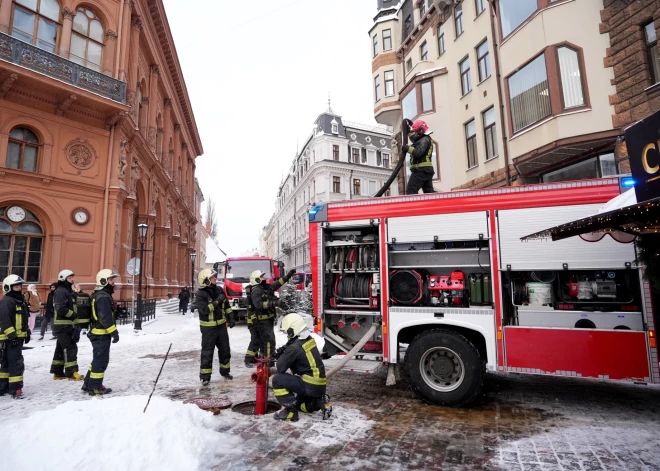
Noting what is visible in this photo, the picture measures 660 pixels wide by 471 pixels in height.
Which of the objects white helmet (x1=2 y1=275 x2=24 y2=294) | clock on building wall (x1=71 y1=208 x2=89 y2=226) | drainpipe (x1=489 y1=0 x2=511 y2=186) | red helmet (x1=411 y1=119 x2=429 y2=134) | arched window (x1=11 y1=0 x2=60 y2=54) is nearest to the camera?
white helmet (x1=2 y1=275 x2=24 y2=294)

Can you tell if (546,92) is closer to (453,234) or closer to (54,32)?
(453,234)

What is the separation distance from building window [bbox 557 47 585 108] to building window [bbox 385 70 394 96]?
539 inches

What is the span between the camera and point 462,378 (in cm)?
541

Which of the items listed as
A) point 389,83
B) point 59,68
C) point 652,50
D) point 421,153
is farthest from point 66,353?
point 389,83

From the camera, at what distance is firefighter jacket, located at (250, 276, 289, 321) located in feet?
26.2

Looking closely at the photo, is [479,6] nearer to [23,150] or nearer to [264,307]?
[264,307]

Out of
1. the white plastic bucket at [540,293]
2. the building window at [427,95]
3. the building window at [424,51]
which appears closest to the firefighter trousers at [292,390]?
the white plastic bucket at [540,293]

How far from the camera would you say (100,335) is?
653cm

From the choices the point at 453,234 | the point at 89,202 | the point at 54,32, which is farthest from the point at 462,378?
the point at 54,32

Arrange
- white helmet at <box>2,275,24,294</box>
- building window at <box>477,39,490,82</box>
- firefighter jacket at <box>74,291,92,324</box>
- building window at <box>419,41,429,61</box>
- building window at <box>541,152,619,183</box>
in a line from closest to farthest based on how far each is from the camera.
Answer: white helmet at <box>2,275,24,294</box> → firefighter jacket at <box>74,291,92,324</box> → building window at <box>541,152,619,183</box> → building window at <box>477,39,490,82</box> → building window at <box>419,41,429,61</box>

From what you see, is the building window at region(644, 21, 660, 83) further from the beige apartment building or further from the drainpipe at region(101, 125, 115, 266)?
the drainpipe at region(101, 125, 115, 266)

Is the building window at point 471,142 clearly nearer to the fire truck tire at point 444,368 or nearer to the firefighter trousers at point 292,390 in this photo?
the fire truck tire at point 444,368

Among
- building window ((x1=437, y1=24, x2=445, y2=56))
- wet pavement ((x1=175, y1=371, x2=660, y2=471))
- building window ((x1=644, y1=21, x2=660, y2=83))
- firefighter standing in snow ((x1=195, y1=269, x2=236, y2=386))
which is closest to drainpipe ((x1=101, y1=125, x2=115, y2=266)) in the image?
firefighter standing in snow ((x1=195, y1=269, x2=236, y2=386))

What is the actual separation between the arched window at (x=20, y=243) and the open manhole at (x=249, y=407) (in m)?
14.4
